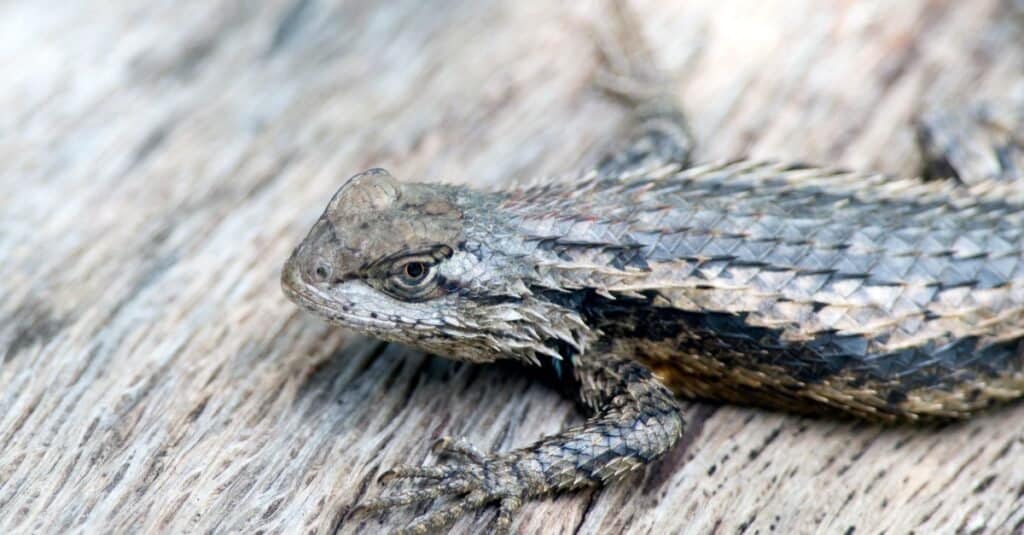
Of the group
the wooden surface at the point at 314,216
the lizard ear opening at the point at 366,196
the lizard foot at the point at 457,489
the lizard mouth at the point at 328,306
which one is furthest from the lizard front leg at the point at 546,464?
the lizard ear opening at the point at 366,196

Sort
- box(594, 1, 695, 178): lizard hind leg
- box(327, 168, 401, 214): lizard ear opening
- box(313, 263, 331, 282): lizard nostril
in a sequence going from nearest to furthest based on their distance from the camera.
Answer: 1. box(313, 263, 331, 282): lizard nostril
2. box(327, 168, 401, 214): lizard ear opening
3. box(594, 1, 695, 178): lizard hind leg

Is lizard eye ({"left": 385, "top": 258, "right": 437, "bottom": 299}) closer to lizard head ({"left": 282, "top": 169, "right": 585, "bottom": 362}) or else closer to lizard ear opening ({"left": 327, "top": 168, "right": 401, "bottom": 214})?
lizard head ({"left": 282, "top": 169, "right": 585, "bottom": 362})

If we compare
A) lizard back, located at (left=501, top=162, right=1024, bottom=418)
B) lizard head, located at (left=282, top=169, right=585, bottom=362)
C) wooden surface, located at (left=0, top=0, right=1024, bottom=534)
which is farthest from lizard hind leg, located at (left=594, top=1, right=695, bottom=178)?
lizard head, located at (left=282, top=169, right=585, bottom=362)

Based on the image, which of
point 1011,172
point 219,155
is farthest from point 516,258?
point 1011,172

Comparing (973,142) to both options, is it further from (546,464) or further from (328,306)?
(328,306)

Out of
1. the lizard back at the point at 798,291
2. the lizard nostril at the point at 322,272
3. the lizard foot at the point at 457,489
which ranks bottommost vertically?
the lizard foot at the point at 457,489

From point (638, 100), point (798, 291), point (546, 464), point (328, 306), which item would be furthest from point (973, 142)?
point (328, 306)

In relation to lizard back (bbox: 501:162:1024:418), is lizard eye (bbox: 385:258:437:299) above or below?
below

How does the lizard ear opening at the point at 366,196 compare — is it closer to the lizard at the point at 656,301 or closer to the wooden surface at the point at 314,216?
the lizard at the point at 656,301
